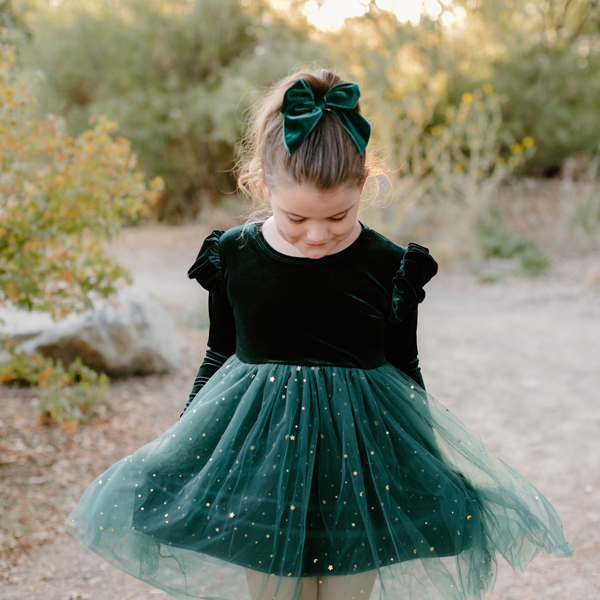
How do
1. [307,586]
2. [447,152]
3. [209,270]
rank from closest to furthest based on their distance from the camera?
[307,586] → [209,270] → [447,152]

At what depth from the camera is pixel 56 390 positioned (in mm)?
3689

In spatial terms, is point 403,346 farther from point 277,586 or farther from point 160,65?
point 160,65

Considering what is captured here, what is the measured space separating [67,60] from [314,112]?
45.1 ft

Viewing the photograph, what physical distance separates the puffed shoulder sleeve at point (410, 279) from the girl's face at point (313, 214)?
169 millimetres

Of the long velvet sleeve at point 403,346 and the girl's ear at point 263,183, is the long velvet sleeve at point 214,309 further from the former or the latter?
the long velvet sleeve at point 403,346

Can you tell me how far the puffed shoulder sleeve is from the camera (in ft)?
5.08

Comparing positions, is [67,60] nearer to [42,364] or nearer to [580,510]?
[42,364]

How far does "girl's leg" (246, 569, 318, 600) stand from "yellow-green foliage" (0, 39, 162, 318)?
2.26m

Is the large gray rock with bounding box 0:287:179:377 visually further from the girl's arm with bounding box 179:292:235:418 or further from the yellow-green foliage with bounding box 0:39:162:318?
the girl's arm with bounding box 179:292:235:418

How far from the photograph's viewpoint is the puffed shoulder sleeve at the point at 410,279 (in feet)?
5.08

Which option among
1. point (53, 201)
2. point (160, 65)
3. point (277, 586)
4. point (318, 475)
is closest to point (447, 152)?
point (160, 65)

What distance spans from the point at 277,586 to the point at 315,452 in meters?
0.31

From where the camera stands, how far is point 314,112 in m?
1.41

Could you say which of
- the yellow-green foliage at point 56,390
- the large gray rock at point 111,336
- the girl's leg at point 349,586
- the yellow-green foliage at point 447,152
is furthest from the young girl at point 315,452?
the yellow-green foliage at point 447,152
